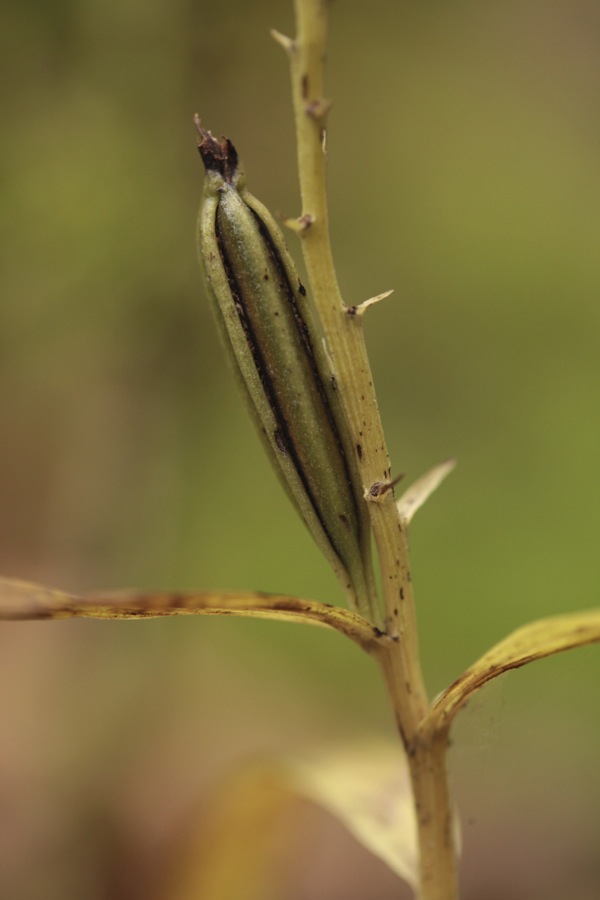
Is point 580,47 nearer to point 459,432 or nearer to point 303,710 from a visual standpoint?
point 459,432

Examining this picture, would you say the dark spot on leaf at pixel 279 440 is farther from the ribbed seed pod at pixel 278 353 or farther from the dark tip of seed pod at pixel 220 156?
the dark tip of seed pod at pixel 220 156

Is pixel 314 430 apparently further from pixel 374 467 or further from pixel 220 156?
pixel 220 156

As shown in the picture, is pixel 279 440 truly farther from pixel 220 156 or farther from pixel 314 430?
pixel 220 156

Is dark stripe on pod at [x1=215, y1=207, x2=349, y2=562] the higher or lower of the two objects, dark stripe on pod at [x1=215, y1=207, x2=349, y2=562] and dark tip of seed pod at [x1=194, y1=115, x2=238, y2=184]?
the lower

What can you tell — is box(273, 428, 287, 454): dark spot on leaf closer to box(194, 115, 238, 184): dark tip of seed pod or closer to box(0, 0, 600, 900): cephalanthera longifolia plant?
box(0, 0, 600, 900): cephalanthera longifolia plant

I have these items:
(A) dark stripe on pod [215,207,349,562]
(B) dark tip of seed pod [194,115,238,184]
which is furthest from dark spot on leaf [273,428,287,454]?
(B) dark tip of seed pod [194,115,238,184]

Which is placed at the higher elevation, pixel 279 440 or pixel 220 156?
pixel 220 156

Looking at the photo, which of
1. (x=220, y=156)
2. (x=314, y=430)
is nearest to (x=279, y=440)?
(x=314, y=430)
